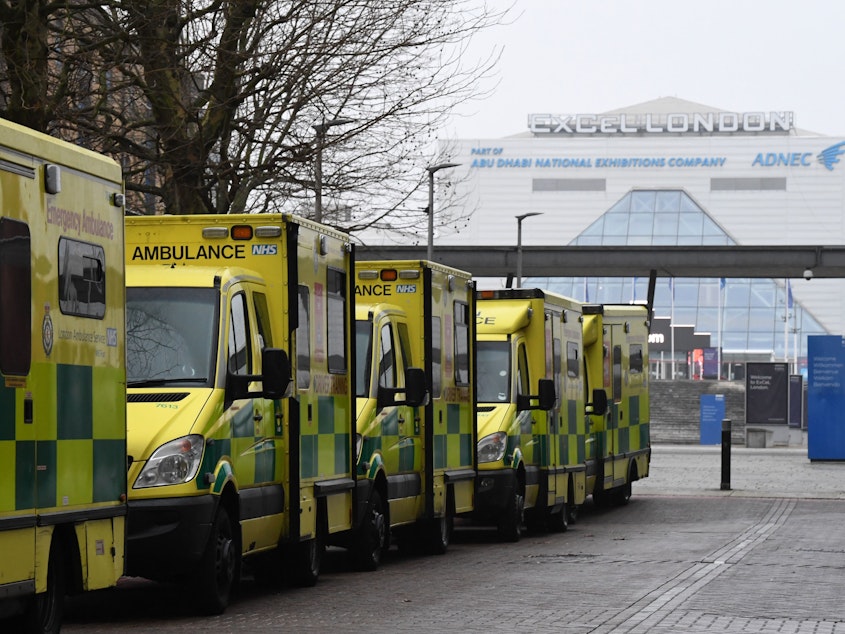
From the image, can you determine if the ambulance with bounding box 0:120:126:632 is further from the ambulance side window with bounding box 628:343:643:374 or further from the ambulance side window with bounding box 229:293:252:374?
the ambulance side window with bounding box 628:343:643:374

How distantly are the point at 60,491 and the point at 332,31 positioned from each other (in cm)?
1273

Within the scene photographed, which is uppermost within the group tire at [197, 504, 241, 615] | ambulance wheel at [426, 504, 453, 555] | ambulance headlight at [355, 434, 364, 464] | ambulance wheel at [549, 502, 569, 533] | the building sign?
the building sign

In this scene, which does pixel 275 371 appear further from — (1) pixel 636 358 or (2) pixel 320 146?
(1) pixel 636 358

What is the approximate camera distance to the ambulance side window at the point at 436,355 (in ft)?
55.4

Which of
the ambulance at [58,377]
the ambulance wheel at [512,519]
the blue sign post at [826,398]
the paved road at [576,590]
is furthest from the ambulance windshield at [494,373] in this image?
the blue sign post at [826,398]

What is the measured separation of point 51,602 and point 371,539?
6.39 metres

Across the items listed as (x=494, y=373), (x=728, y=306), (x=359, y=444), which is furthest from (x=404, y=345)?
(x=728, y=306)

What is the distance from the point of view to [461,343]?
18266 mm

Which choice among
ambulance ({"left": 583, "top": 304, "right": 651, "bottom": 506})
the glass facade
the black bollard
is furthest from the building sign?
ambulance ({"left": 583, "top": 304, "right": 651, "bottom": 506})

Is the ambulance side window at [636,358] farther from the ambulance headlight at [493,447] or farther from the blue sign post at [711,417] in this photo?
the blue sign post at [711,417]

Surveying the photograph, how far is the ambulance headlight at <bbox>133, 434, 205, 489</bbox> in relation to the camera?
10844mm

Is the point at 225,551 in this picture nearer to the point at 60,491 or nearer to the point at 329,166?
the point at 60,491

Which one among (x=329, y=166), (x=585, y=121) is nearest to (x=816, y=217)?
(x=585, y=121)

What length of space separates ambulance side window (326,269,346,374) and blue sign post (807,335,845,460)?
27.6 metres
